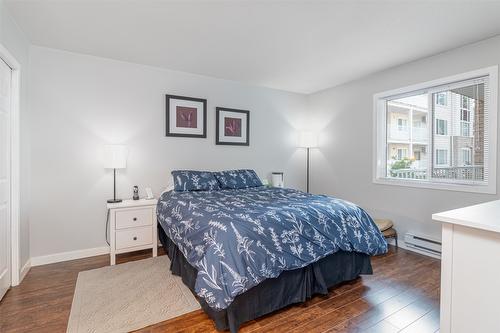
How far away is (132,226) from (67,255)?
33.1 inches

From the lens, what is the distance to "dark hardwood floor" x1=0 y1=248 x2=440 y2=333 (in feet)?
5.71

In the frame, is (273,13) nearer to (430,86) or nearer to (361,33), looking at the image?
(361,33)

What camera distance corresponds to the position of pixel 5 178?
7.06ft

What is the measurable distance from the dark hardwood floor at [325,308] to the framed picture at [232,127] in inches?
94.9

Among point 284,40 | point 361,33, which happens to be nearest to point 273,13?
point 284,40

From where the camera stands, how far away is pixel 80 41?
266 centimetres

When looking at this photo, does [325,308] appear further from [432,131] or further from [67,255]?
[67,255]

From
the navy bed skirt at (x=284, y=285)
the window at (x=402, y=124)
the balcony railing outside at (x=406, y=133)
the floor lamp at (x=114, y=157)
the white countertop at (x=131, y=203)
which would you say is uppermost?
the window at (x=402, y=124)

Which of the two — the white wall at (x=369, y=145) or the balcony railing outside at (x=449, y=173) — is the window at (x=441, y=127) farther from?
the white wall at (x=369, y=145)

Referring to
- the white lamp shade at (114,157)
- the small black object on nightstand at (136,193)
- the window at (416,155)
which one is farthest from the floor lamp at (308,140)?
the white lamp shade at (114,157)

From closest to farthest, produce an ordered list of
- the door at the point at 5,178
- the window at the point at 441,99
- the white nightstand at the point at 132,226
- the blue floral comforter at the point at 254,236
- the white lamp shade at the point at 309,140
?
the blue floral comforter at the point at 254,236, the door at the point at 5,178, the white nightstand at the point at 132,226, the window at the point at 441,99, the white lamp shade at the point at 309,140

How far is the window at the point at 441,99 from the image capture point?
306cm

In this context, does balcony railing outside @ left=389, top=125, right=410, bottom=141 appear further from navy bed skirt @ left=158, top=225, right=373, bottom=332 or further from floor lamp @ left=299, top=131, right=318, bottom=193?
navy bed skirt @ left=158, top=225, right=373, bottom=332

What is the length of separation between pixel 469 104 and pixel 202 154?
3.32m
